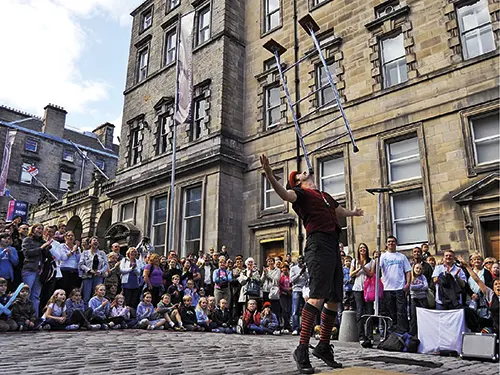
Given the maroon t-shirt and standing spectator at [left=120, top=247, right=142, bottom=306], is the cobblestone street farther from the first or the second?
standing spectator at [left=120, top=247, right=142, bottom=306]

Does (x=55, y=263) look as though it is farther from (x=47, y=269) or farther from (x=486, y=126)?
(x=486, y=126)

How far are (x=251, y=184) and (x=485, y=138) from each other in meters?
9.21

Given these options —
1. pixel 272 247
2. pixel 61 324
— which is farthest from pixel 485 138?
pixel 61 324

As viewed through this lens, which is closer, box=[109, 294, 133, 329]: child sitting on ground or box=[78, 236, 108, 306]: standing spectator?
box=[109, 294, 133, 329]: child sitting on ground

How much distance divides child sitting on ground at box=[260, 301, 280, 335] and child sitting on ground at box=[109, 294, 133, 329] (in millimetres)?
3249

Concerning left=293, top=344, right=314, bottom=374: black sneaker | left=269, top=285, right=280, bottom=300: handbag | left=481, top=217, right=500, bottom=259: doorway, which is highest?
left=481, top=217, right=500, bottom=259: doorway

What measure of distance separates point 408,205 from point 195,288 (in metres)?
7.26

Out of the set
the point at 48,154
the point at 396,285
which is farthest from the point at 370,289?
the point at 48,154

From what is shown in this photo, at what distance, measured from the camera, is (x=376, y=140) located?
48.5ft

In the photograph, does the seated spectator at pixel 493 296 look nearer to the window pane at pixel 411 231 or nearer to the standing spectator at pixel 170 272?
the window pane at pixel 411 231

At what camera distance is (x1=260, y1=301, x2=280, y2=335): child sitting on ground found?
434 inches

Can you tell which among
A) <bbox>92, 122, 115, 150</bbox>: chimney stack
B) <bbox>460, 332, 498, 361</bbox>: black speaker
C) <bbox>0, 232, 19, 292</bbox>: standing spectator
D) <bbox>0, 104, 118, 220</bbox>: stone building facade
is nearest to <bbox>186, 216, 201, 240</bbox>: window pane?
<bbox>0, 232, 19, 292</bbox>: standing spectator

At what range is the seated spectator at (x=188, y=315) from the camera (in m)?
10.6

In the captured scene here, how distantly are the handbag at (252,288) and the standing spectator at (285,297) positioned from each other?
2.17 feet
